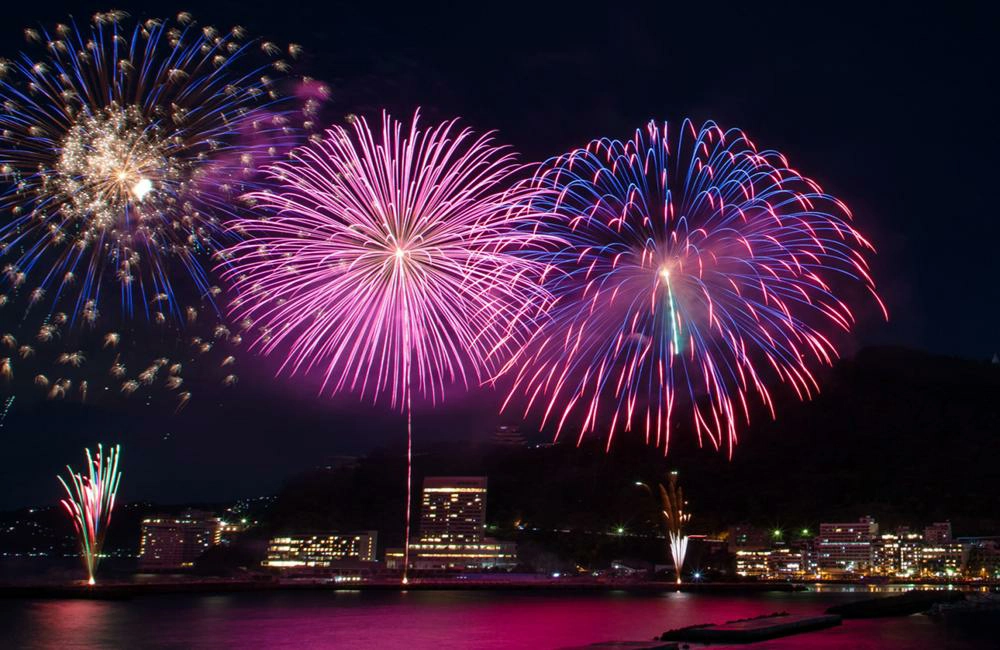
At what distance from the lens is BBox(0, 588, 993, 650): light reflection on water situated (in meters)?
35.9

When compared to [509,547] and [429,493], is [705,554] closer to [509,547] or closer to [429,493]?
[509,547]

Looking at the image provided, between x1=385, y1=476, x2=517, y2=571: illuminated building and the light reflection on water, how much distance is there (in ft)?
344

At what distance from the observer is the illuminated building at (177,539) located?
625 feet

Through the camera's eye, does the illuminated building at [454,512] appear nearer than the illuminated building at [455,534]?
No

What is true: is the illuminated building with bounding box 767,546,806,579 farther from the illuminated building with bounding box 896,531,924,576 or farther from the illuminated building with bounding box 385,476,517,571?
the illuminated building with bounding box 385,476,517,571

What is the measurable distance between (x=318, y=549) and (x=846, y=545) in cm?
9114

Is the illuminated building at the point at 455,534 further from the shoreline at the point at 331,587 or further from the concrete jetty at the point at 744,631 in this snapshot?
the concrete jetty at the point at 744,631

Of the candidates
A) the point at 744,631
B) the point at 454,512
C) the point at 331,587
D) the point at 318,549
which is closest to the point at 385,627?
the point at 744,631

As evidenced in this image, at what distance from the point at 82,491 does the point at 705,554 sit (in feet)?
401

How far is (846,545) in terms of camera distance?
154 m

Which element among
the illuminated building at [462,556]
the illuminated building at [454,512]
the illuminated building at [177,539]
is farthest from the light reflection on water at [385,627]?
Result: the illuminated building at [177,539]

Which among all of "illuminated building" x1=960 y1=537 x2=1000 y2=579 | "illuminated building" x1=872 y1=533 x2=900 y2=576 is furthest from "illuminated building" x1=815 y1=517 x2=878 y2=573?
"illuminated building" x1=960 y1=537 x2=1000 y2=579

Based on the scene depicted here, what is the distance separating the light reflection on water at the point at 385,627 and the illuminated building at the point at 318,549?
105922 mm

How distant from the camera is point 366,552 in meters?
172
